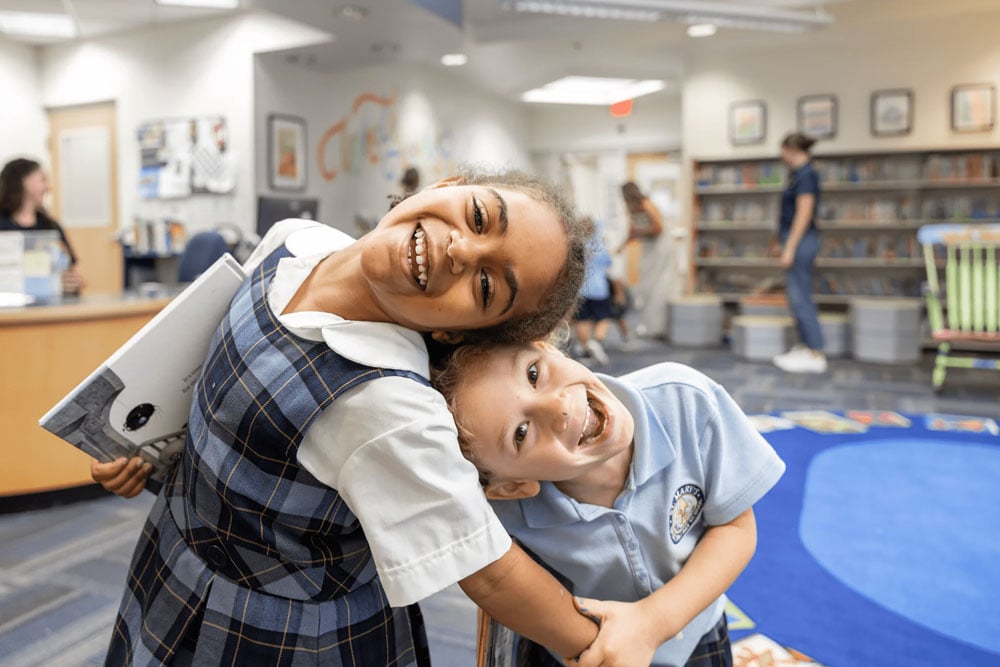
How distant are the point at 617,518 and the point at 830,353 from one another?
620 centimetres

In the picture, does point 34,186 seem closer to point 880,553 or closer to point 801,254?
point 880,553

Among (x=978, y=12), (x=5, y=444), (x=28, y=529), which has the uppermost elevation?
(x=978, y=12)

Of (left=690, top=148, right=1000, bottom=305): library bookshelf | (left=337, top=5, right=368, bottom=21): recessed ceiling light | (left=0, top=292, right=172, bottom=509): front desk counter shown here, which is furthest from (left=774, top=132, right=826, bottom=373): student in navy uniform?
(left=0, top=292, right=172, bottom=509): front desk counter

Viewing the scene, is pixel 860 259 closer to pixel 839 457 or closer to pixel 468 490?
pixel 839 457

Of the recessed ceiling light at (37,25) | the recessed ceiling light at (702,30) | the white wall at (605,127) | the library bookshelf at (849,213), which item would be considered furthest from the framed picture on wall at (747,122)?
the recessed ceiling light at (37,25)

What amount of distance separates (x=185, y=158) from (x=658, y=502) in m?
6.49

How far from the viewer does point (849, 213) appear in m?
7.11

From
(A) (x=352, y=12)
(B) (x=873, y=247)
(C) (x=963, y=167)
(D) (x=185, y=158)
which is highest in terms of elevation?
(A) (x=352, y=12)

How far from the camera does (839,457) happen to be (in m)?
3.51

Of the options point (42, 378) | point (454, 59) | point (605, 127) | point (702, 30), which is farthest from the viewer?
point (605, 127)

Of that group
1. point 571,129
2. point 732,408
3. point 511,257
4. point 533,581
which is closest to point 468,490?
point 533,581

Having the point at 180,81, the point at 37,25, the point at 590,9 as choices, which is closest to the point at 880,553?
the point at 590,9

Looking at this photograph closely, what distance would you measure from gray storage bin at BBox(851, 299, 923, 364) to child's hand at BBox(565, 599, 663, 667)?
19.6ft

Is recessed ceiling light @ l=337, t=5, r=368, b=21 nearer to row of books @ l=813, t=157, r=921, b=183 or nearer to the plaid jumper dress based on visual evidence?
row of books @ l=813, t=157, r=921, b=183
